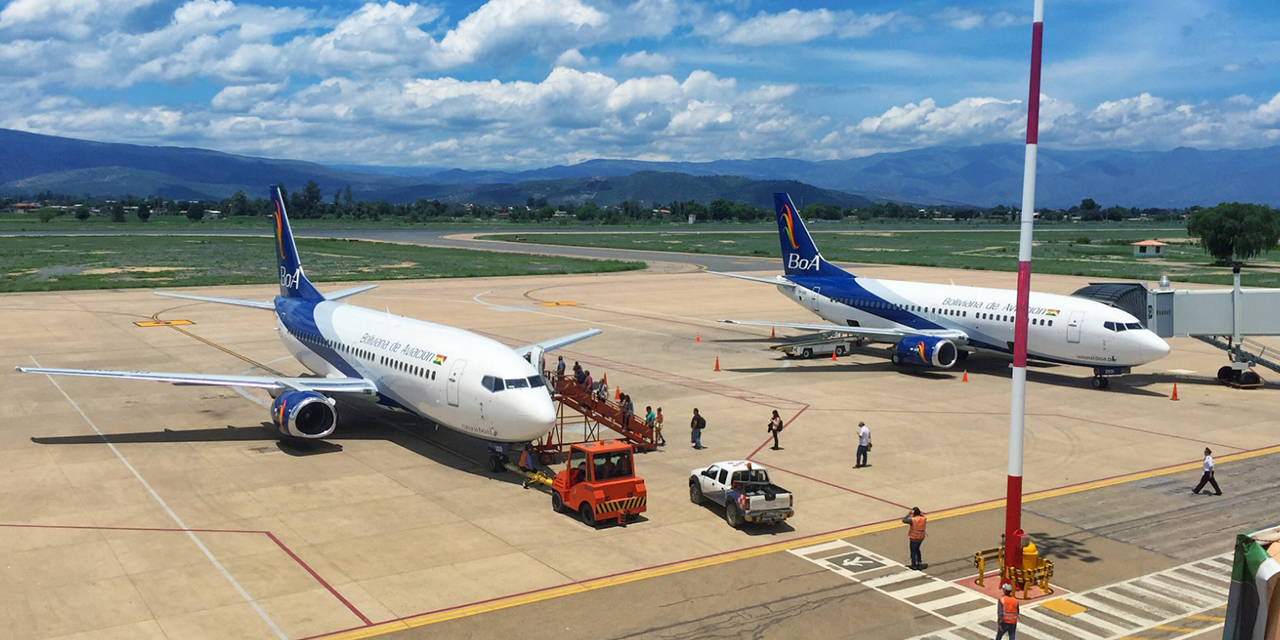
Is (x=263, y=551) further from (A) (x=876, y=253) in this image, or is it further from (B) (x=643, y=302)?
(A) (x=876, y=253)

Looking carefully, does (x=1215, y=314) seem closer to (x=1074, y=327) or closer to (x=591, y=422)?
(x=1074, y=327)

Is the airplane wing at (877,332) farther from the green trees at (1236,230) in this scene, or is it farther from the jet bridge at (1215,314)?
the green trees at (1236,230)

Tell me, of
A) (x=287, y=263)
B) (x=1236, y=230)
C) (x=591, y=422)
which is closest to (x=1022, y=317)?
(x=591, y=422)

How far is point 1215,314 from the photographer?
149 feet

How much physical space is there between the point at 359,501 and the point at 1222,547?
75.7ft

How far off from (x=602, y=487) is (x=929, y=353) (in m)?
27.1

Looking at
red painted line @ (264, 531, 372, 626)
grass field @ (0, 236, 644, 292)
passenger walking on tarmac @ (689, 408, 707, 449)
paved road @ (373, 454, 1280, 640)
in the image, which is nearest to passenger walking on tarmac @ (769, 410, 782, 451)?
passenger walking on tarmac @ (689, 408, 707, 449)

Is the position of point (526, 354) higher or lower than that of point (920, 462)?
higher

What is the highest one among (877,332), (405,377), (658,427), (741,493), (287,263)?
(287,263)

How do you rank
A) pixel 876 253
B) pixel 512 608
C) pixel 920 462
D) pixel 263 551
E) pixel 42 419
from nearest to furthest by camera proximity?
pixel 512 608 → pixel 263 551 → pixel 920 462 → pixel 42 419 → pixel 876 253

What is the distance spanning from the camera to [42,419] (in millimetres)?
38469

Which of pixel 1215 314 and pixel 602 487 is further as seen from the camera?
pixel 1215 314

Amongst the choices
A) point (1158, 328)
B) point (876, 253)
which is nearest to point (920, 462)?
point (1158, 328)

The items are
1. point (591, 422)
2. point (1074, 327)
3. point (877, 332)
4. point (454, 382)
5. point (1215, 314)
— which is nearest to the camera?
point (454, 382)
